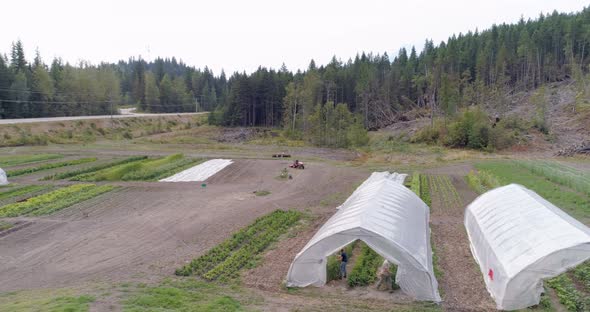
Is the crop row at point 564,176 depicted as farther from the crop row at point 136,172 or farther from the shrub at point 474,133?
the crop row at point 136,172

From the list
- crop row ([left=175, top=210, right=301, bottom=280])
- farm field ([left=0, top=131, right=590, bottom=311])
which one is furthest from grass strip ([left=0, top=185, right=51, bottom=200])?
crop row ([left=175, top=210, right=301, bottom=280])

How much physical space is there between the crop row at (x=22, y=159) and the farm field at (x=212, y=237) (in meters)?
1.48

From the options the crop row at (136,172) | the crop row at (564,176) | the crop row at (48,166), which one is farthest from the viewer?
the crop row at (48,166)

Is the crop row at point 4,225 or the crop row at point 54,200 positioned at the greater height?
the crop row at point 54,200

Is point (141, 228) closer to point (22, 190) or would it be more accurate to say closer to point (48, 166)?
point (22, 190)

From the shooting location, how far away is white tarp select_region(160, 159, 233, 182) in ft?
96.2

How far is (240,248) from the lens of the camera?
1562cm

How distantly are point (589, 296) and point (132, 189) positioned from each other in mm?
23779

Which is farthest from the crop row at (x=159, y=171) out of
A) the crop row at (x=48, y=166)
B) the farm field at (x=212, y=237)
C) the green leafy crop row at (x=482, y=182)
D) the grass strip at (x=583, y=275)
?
the grass strip at (x=583, y=275)

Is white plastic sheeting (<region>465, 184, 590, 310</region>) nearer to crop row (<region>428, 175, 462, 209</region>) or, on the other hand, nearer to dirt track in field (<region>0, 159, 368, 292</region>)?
crop row (<region>428, 175, 462, 209</region>)

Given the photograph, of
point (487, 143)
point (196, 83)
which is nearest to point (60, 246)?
point (487, 143)

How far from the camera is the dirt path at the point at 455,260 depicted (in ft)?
36.7

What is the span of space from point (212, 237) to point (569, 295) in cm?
1250

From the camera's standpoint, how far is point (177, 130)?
70.9 meters
